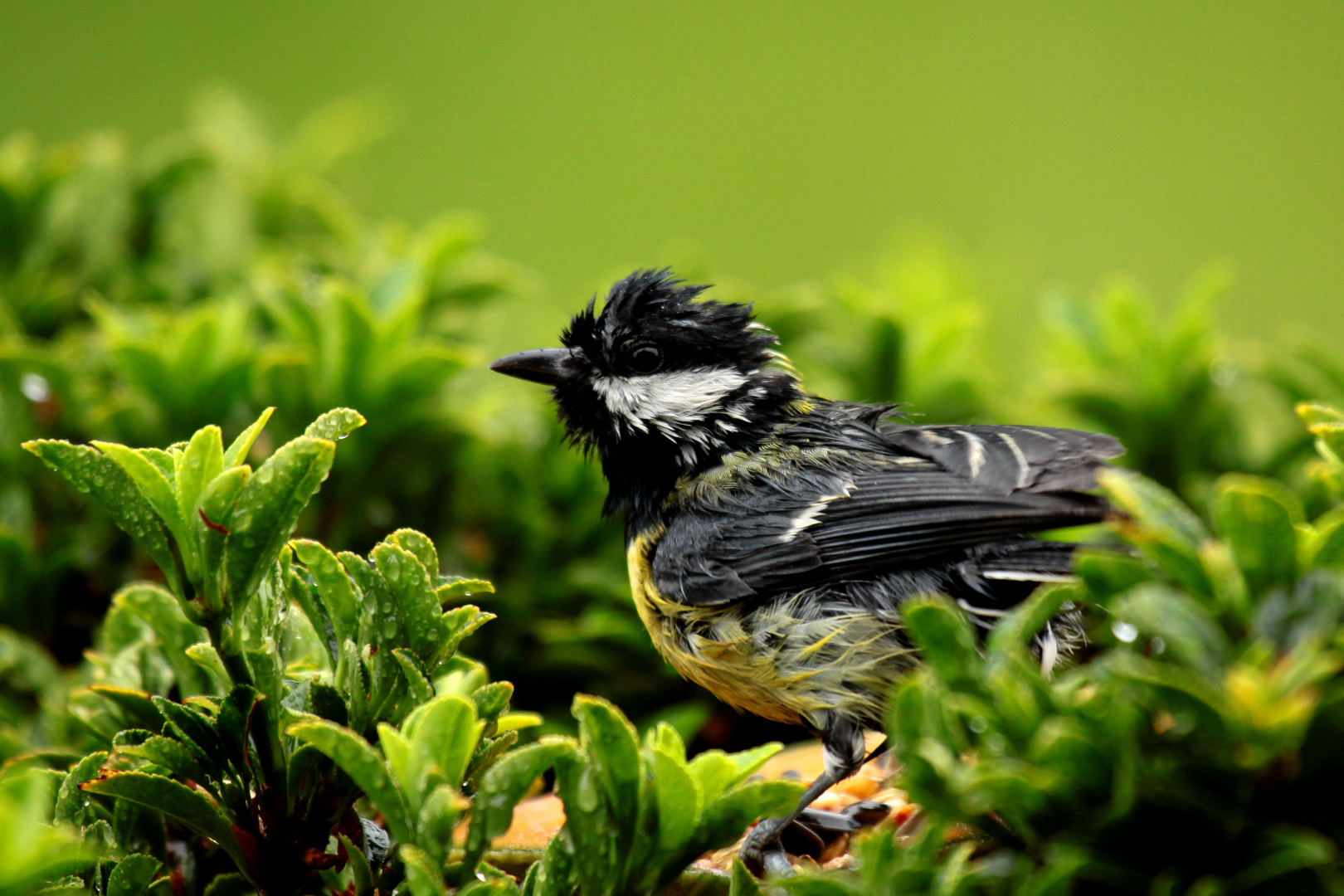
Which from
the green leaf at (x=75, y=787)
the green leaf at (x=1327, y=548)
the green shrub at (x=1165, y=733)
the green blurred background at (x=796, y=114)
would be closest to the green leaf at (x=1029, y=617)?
the green shrub at (x=1165, y=733)

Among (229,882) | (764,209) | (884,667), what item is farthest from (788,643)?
(764,209)

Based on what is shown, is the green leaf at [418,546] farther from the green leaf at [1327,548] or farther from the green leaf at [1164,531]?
the green leaf at [1327,548]

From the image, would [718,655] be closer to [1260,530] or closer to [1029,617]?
[1029,617]

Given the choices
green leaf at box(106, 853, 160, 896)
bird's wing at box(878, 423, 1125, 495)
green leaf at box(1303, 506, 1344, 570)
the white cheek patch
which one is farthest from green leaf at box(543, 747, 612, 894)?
the white cheek patch

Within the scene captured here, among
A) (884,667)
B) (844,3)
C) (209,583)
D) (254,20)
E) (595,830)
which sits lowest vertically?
(884,667)

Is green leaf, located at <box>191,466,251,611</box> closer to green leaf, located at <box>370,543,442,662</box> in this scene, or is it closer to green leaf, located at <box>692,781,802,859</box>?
green leaf, located at <box>370,543,442,662</box>

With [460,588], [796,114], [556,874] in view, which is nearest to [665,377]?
[460,588]

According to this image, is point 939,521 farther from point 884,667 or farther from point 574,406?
point 574,406
